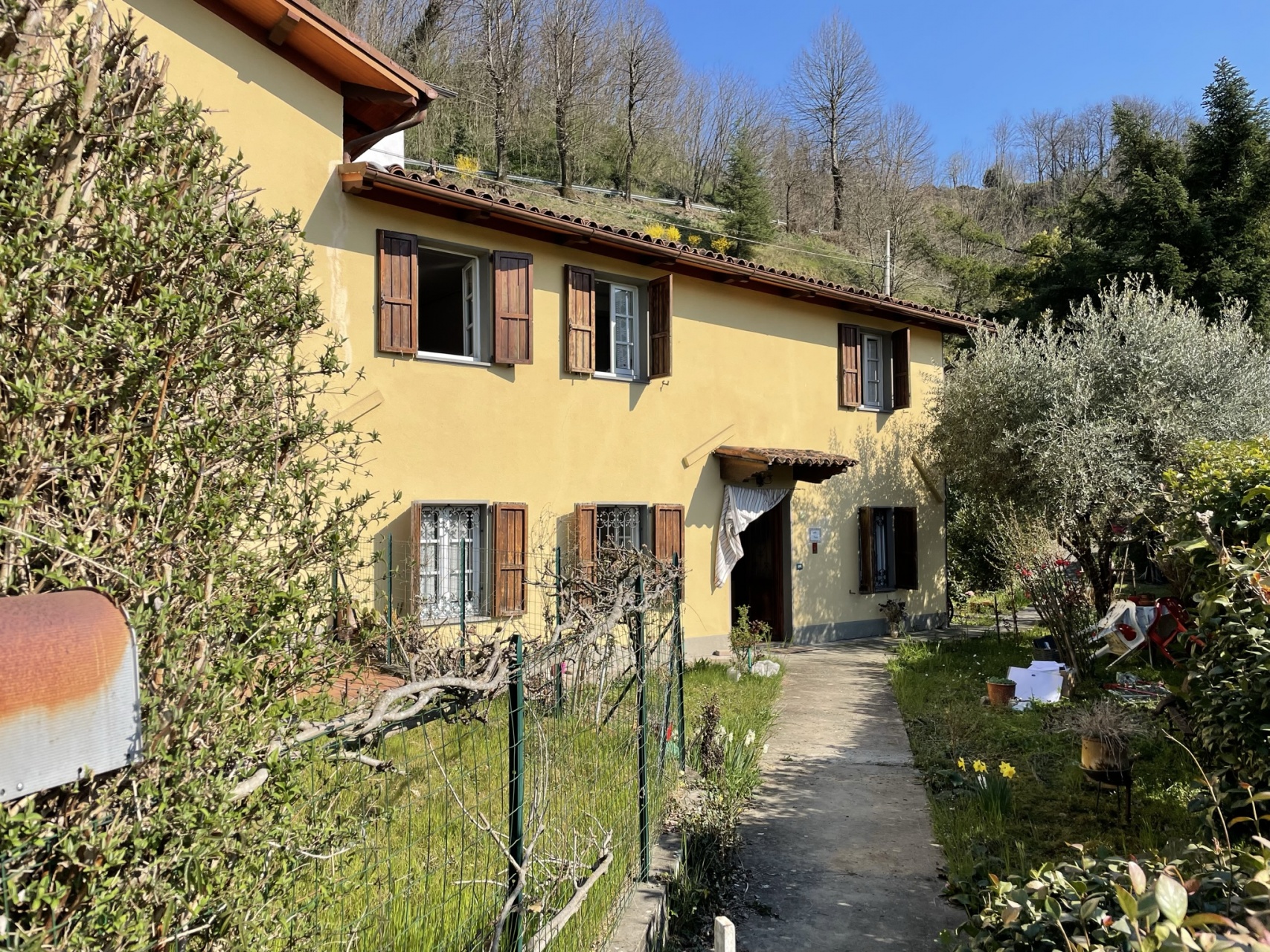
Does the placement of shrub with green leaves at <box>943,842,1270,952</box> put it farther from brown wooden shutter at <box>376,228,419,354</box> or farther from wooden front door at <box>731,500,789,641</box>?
wooden front door at <box>731,500,789,641</box>

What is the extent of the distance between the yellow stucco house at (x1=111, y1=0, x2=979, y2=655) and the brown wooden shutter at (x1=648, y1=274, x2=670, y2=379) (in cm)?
3

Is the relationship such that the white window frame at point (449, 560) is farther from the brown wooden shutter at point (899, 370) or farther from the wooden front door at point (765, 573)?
the brown wooden shutter at point (899, 370)

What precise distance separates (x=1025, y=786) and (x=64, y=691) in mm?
6462

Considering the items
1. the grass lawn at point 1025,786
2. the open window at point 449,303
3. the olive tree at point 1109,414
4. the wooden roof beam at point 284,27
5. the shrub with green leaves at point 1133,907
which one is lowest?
the grass lawn at point 1025,786

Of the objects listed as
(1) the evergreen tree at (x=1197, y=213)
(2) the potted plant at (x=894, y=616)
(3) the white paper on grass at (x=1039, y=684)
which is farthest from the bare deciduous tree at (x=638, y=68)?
(3) the white paper on grass at (x=1039, y=684)

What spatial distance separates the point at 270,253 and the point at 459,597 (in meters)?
7.73

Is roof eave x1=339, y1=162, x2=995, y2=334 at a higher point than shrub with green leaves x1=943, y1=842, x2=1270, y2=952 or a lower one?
higher

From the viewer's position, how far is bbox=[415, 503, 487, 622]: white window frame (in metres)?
9.34

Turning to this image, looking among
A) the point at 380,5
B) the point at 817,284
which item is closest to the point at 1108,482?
the point at 817,284

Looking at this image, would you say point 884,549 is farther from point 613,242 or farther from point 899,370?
point 613,242

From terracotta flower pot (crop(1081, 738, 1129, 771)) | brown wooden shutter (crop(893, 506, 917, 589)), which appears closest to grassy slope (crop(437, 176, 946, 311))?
brown wooden shutter (crop(893, 506, 917, 589))

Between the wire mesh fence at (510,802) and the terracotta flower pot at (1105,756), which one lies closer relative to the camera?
the wire mesh fence at (510,802)

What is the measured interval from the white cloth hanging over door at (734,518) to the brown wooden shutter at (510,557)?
11.2ft

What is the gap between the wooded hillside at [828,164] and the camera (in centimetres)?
1803
